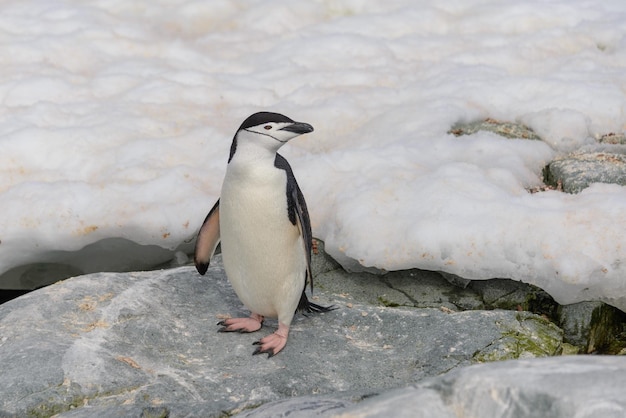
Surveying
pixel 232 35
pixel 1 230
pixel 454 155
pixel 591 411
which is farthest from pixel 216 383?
pixel 232 35

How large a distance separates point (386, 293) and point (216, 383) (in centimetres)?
155

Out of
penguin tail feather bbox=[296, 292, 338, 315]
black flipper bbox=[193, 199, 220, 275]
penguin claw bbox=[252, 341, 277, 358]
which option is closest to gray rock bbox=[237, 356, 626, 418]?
penguin claw bbox=[252, 341, 277, 358]

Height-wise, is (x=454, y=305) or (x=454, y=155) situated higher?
(x=454, y=155)

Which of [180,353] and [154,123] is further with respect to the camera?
[154,123]

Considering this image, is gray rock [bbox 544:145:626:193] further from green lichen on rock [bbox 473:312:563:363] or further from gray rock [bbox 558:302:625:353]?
green lichen on rock [bbox 473:312:563:363]

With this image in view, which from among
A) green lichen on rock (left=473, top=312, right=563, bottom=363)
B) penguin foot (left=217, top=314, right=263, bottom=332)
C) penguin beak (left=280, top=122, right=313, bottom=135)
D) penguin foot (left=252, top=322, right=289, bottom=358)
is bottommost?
penguin foot (left=217, top=314, right=263, bottom=332)

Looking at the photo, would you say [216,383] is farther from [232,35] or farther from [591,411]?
[232,35]

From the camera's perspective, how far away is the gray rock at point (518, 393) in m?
2.09

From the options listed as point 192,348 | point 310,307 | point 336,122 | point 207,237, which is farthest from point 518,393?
point 336,122

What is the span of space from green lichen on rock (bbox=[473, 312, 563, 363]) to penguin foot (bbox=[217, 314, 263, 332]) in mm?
1189

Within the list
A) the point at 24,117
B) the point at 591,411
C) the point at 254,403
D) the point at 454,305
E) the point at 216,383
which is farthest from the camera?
the point at 24,117

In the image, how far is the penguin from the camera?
3910 mm

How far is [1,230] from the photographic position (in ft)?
17.5

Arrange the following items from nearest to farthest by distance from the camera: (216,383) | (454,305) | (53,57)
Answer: (216,383) < (454,305) < (53,57)
